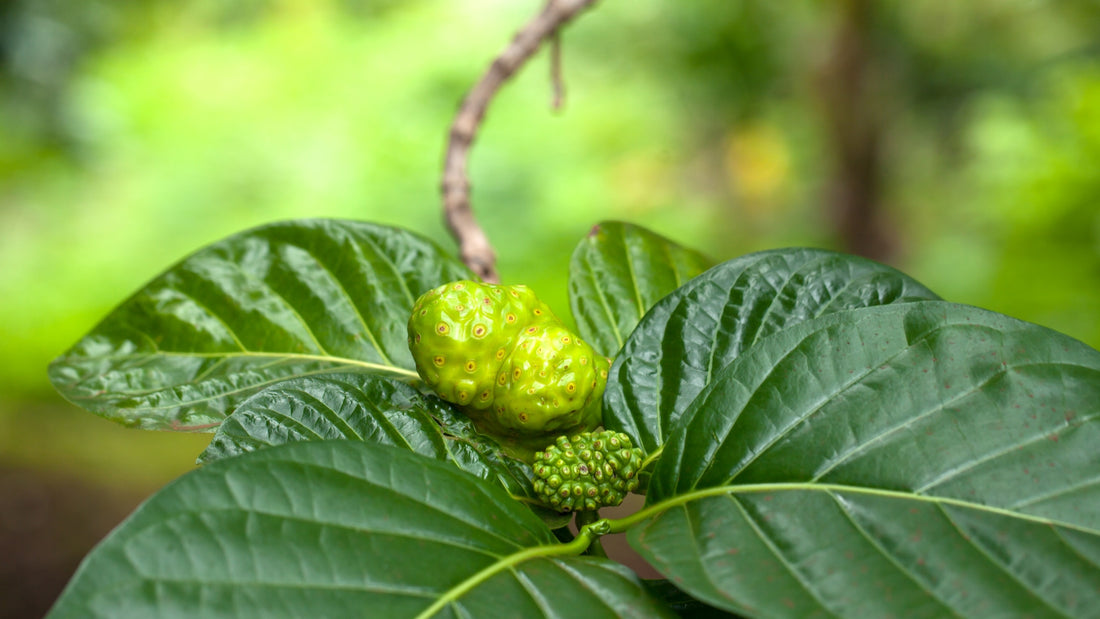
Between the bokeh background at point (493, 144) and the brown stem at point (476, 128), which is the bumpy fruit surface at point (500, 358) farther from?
the bokeh background at point (493, 144)

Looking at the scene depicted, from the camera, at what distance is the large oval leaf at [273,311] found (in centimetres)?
90

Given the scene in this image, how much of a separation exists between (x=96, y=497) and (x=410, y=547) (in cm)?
360

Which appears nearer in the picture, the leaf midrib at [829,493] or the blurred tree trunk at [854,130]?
the leaf midrib at [829,493]

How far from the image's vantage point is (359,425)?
2.24 ft

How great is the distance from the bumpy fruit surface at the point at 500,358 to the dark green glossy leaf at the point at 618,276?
0.62ft

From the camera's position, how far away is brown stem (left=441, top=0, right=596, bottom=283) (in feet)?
3.92

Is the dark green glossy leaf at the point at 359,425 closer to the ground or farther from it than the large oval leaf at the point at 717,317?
closer to the ground

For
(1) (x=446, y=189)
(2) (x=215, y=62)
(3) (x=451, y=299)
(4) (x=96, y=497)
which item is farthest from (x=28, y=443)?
(3) (x=451, y=299)

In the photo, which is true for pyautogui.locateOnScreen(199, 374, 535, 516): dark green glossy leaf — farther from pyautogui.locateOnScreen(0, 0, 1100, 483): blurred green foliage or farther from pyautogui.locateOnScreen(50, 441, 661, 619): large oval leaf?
pyautogui.locateOnScreen(0, 0, 1100, 483): blurred green foliage

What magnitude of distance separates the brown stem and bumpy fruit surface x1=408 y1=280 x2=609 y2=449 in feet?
1.44

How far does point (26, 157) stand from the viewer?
5.79 metres

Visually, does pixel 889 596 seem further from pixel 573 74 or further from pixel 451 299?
pixel 573 74

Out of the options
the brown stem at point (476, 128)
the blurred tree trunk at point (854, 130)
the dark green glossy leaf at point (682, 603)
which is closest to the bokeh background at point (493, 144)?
the blurred tree trunk at point (854, 130)

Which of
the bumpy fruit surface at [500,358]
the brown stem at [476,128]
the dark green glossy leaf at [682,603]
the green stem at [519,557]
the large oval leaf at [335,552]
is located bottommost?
the dark green glossy leaf at [682,603]
